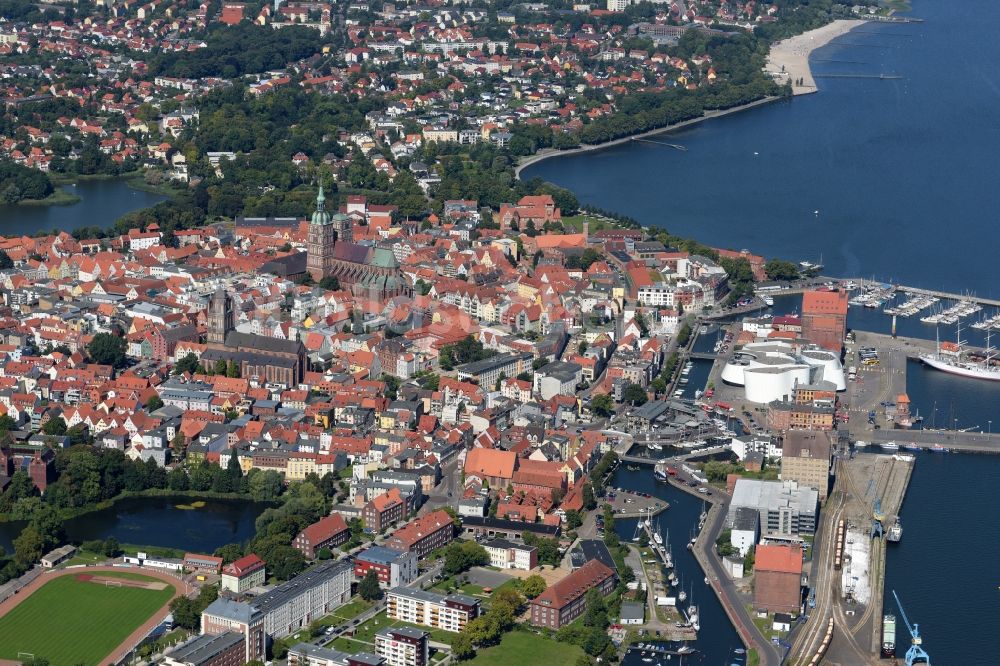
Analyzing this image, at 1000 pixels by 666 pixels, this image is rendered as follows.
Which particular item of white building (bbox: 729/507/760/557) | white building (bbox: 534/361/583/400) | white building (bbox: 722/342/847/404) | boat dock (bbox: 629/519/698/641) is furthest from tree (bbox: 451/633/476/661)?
white building (bbox: 722/342/847/404)

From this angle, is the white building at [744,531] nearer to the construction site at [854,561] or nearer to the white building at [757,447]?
the construction site at [854,561]

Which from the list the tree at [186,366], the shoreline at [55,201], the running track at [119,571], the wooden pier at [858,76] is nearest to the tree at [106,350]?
the tree at [186,366]


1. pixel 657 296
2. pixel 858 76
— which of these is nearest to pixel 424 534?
pixel 657 296

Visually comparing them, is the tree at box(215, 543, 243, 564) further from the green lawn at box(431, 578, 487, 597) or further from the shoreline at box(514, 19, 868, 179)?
the shoreline at box(514, 19, 868, 179)

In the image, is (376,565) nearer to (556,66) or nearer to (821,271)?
(821,271)

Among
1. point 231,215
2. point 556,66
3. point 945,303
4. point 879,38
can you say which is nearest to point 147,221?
point 231,215

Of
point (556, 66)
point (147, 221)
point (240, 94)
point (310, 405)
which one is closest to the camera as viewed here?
point (310, 405)

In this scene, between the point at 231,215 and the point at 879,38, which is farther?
the point at 879,38
